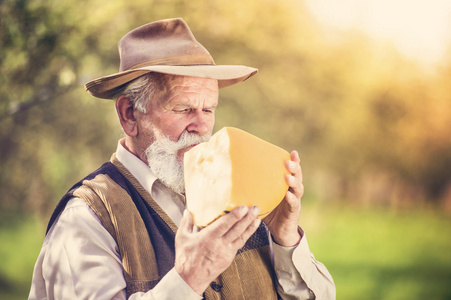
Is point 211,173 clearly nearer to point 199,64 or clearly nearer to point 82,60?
point 199,64

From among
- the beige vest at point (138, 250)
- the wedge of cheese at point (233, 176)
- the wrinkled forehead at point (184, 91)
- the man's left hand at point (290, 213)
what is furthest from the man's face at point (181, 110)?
the man's left hand at point (290, 213)

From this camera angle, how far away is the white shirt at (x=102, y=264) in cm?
176

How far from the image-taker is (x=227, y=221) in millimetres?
1595

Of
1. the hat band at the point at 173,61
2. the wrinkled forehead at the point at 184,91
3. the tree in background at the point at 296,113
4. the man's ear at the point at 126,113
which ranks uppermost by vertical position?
the hat band at the point at 173,61

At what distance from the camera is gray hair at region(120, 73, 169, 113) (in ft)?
7.45

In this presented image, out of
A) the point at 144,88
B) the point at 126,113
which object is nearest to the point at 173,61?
the point at 144,88

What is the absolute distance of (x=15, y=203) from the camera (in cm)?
614

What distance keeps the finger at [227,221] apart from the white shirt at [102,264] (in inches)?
8.3

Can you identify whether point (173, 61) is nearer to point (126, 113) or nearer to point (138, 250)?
point (126, 113)

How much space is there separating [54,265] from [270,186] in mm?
876

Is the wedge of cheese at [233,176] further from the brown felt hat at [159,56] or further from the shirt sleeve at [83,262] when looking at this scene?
the brown felt hat at [159,56]

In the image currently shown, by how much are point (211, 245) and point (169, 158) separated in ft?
2.17

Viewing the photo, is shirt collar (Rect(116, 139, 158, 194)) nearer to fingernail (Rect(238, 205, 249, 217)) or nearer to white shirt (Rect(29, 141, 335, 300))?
white shirt (Rect(29, 141, 335, 300))

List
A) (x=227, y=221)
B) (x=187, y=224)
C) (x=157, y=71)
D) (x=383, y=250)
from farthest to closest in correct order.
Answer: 1. (x=383, y=250)
2. (x=157, y=71)
3. (x=187, y=224)
4. (x=227, y=221)
